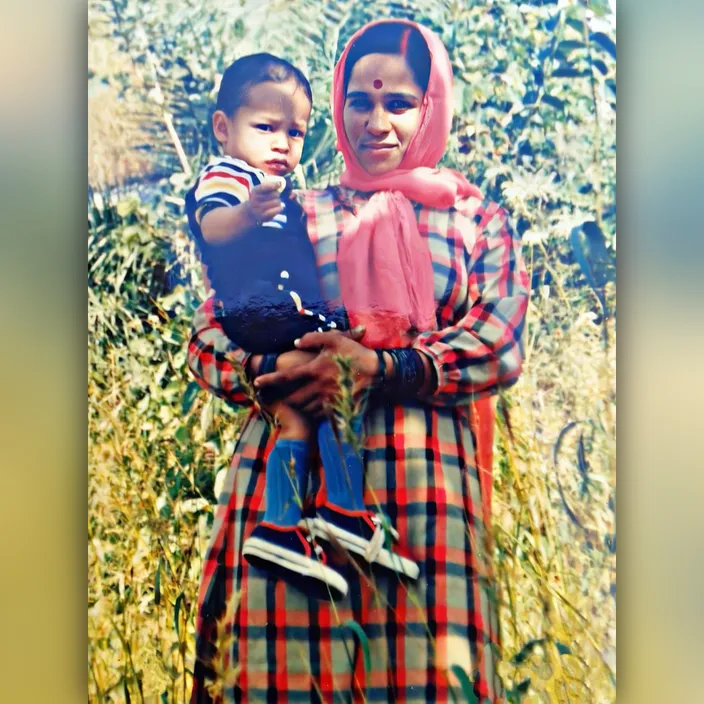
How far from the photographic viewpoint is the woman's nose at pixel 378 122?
0.98 metres

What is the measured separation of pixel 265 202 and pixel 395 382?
0.36 meters

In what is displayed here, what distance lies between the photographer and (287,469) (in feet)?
3.12

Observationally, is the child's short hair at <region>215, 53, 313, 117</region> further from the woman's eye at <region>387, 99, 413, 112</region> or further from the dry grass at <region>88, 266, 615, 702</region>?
the dry grass at <region>88, 266, 615, 702</region>

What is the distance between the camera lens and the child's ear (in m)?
0.98

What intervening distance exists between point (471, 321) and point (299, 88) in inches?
18.5

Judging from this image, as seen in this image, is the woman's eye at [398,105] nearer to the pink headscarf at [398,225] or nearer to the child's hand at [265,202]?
the pink headscarf at [398,225]

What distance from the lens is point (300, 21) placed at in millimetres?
981

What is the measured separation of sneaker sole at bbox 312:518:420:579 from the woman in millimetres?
20

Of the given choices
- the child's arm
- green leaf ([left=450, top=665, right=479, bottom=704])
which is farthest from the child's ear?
green leaf ([left=450, top=665, right=479, bottom=704])

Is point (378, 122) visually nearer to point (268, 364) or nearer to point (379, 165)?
point (379, 165)

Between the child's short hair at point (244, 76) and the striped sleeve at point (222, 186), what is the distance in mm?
92

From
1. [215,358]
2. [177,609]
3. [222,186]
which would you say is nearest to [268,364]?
[215,358]

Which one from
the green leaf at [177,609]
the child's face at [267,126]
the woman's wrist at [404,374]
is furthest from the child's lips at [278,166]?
the green leaf at [177,609]

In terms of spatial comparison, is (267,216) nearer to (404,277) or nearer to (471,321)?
(404,277)
